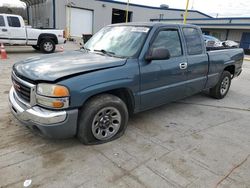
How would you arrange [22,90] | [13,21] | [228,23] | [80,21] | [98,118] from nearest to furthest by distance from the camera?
1. [22,90]
2. [98,118]
3. [13,21]
4. [228,23]
5. [80,21]

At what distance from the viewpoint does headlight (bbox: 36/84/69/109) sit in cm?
264

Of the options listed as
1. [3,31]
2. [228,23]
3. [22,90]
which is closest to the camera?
[22,90]

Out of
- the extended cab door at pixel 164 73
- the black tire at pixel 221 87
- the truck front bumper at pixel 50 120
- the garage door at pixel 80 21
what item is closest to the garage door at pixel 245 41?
the garage door at pixel 80 21

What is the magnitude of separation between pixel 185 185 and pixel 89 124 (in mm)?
1438

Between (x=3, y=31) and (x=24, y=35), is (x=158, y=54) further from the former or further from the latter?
(x=3, y=31)

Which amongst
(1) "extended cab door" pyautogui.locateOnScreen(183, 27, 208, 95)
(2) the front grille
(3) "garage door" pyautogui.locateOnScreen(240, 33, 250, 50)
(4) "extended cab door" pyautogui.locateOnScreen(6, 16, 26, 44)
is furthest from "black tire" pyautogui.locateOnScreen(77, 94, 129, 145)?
(3) "garage door" pyautogui.locateOnScreen(240, 33, 250, 50)

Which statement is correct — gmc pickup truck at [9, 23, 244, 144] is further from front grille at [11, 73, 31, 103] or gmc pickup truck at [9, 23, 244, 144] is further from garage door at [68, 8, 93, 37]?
garage door at [68, 8, 93, 37]

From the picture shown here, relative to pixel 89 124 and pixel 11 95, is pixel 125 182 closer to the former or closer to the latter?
pixel 89 124

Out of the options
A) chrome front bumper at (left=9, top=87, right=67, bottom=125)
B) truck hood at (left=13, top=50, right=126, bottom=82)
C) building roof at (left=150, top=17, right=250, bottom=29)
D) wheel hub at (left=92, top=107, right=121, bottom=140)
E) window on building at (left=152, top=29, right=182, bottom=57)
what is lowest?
wheel hub at (left=92, top=107, right=121, bottom=140)

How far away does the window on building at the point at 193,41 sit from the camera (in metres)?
4.30

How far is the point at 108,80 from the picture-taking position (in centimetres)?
301

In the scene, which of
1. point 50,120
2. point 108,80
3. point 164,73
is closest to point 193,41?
point 164,73

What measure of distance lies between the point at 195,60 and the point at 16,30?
33.9 feet

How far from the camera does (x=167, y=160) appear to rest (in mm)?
2963
